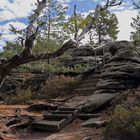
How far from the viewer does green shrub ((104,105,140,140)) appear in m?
8.92

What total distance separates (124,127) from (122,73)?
29.8ft

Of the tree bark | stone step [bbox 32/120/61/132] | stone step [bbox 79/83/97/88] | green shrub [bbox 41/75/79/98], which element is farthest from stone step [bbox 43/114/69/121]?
green shrub [bbox 41/75/79/98]

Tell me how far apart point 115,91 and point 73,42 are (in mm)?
6705

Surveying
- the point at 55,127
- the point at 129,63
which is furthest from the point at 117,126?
the point at 129,63

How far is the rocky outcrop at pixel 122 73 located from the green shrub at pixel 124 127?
7.27 m

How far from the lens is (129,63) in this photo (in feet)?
62.9

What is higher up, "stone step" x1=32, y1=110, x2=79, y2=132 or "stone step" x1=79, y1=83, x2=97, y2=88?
"stone step" x1=79, y1=83, x2=97, y2=88

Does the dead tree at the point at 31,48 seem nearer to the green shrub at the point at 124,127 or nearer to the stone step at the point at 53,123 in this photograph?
the green shrub at the point at 124,127

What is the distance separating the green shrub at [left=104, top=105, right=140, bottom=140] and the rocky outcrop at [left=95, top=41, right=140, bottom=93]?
727 centimetres

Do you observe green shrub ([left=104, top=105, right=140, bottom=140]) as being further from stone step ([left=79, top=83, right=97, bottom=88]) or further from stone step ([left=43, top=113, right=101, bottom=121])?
stone step ([left=79, top=83, right=97, bottom=88])

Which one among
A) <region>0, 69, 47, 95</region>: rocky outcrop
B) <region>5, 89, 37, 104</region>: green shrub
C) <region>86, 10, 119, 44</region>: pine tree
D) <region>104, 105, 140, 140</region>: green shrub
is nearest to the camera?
<region>104, 105, 140, 140</region>: green shrub

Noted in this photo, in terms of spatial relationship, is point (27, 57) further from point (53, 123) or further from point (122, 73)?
point (122, 73)

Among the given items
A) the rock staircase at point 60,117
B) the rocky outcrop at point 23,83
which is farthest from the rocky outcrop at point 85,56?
the rock staircase at point 60,117

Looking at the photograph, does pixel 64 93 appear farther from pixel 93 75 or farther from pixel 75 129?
pixel 75 129
